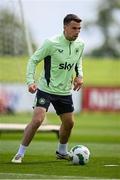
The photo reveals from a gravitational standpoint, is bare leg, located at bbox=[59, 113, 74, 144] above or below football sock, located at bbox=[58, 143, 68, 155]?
above

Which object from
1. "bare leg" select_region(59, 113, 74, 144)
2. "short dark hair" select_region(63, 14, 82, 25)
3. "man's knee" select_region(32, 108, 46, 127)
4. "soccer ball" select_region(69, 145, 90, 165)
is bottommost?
"soccer ball" select_region(69, 145, 90, 165)

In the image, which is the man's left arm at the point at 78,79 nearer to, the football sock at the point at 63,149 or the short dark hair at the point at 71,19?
the short dark hair at the point at 71,19

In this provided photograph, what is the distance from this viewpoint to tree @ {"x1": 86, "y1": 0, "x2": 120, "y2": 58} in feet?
286

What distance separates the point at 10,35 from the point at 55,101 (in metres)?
13.0

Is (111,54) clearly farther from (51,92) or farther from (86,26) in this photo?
(51,92)

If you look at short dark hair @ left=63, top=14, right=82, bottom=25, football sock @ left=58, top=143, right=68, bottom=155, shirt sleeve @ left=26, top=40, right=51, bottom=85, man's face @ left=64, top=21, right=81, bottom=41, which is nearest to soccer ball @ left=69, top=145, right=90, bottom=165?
football sock @ left=58, top=143, right=68, bottom=155

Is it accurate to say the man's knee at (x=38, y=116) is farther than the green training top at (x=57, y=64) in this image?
No

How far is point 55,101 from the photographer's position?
614 inches

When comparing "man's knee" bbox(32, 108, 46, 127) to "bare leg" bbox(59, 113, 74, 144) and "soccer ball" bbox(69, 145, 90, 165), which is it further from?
"soccer ball" bbox(69, 145, 90, 165)

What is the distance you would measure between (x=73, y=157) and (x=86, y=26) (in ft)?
246

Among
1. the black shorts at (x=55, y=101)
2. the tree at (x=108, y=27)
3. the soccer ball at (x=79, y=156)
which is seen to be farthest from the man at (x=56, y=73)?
the tree at (x=108, y=27)

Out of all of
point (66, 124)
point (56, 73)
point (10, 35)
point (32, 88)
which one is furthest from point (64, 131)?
point (10, 35)

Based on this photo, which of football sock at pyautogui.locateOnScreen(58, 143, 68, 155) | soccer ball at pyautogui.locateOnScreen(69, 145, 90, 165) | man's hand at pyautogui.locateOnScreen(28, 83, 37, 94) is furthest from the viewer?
football sock at pyautogui.locateOnScreen(58, 143, 68, 155)

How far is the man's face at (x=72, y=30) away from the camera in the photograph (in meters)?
15.2
